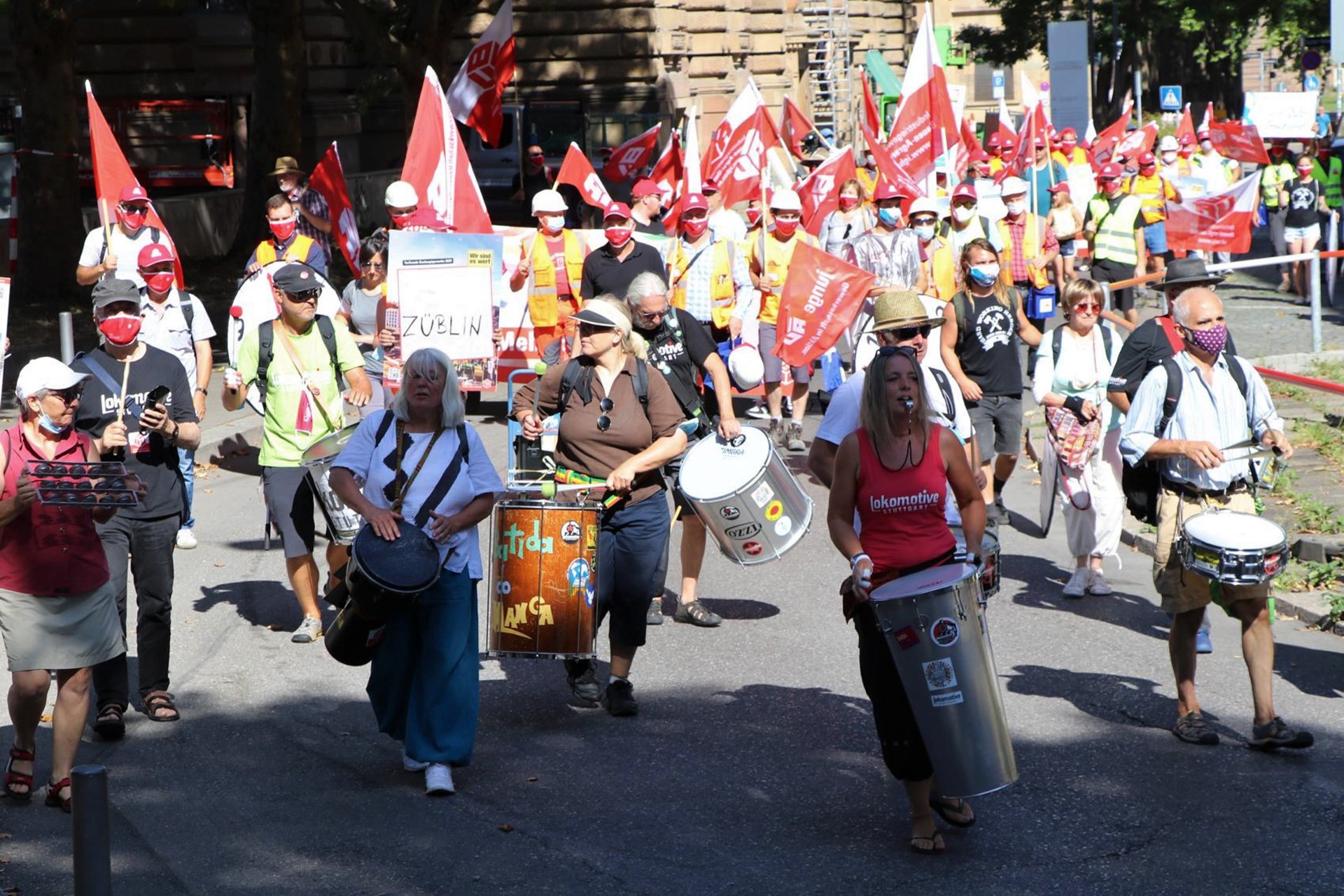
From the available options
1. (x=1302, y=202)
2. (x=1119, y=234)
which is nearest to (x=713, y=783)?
(x=1119, y=234)

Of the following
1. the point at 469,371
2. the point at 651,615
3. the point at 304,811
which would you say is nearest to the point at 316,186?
the point at 469,371

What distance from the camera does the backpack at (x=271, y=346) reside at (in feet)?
28.1

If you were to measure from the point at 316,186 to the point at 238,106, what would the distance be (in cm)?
2066

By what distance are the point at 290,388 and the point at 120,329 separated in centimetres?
131

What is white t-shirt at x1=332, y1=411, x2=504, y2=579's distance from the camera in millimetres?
6598

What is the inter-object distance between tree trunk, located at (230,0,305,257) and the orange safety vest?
10825 mm

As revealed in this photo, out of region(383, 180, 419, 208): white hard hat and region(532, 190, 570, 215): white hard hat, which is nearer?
region(383, 180, 419, 208): white hard hat

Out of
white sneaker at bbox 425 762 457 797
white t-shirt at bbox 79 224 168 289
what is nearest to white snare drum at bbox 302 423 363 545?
white sneaker at bbox 425 762 457 797

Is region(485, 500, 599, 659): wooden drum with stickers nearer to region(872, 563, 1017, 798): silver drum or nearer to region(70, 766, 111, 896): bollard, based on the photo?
region(872, 563, 1017, 798): silver drum

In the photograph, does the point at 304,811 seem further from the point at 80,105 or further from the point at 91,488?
the point at 80,105

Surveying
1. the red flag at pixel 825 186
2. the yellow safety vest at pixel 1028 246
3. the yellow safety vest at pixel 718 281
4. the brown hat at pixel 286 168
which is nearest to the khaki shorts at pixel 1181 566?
the yellow safety vest at pixel 718 281

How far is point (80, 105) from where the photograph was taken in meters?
33.6

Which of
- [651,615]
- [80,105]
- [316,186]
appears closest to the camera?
[651,615]

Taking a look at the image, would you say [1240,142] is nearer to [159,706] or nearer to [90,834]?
[159,706]
